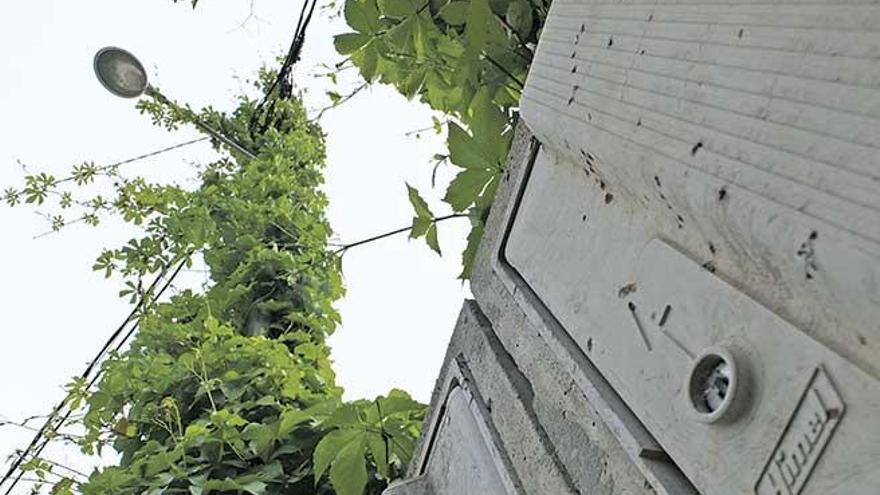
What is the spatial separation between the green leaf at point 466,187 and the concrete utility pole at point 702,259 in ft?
1.17

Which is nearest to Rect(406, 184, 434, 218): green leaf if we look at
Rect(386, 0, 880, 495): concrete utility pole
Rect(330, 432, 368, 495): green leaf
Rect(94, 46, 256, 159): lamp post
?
Rect(330, 432, 368, 495): green leaf

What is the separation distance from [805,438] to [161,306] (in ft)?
7.30

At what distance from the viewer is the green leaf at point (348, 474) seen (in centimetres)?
117

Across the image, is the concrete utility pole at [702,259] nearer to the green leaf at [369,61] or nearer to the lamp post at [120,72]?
the green leaf at [369,61]

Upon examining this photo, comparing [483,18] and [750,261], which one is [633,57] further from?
[483,18]

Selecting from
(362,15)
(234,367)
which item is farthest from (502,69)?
(234,367)

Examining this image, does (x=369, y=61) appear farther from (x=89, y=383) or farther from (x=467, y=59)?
(x=89, y=383)

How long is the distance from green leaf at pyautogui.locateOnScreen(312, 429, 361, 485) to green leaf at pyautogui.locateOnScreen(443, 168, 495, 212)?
14.5 inches

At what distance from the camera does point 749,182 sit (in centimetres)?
39

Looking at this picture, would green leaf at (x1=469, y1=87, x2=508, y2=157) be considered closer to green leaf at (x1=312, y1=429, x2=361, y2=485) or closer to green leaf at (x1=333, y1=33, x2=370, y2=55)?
green leaf at (x1=333, y1=33, x2=370, y2=55)

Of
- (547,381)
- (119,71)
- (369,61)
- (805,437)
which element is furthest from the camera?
(119,71)

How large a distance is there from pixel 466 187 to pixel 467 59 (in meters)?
0.19

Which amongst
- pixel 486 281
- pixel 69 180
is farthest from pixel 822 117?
pixel 69 180

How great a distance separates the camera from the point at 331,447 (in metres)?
1.22
